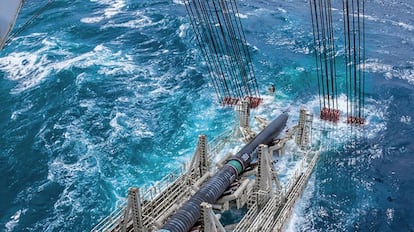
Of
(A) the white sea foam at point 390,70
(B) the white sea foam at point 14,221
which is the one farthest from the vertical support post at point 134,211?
(A) the white sea foam at point 390,70

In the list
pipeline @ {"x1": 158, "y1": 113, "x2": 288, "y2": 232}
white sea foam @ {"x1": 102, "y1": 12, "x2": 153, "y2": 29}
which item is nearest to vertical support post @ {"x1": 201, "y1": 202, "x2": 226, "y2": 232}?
pipeline @ {"x1": 158, "y1": 113, "x2": 288, "y2": 232}

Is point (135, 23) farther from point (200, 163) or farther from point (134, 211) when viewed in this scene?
point (134, 211)

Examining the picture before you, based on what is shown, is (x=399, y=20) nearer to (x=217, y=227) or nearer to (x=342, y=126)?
(x=342, y=126)

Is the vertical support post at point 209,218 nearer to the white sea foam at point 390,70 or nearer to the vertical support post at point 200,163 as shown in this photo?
the vertical support post at point 200,163

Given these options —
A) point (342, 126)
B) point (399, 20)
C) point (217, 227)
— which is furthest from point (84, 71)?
point (399, 20)

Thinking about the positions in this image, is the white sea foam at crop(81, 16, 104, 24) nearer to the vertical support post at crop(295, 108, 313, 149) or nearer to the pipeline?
the pipeline

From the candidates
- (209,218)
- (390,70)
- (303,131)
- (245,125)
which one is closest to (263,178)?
Answer: (209,218)
